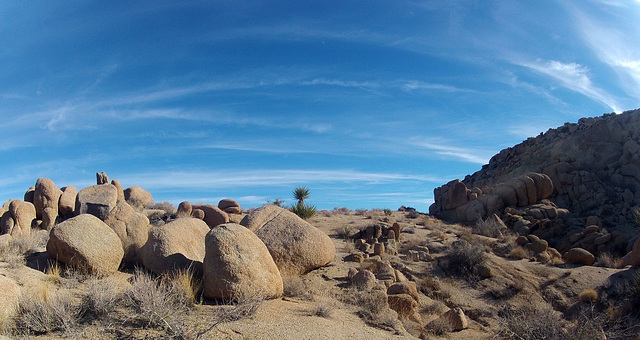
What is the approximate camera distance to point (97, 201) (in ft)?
50.7

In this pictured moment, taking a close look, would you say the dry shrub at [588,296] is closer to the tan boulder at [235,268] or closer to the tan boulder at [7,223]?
the tan boulder at [235,268]

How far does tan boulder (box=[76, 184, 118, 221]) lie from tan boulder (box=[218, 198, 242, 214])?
6.61 meters

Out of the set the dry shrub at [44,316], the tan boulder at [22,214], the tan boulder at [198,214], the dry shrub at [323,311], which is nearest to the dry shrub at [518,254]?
the dry shrub at [323,311]

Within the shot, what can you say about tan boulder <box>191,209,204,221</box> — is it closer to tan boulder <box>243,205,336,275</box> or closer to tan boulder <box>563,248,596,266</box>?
tan boulder <box>243,205,336,275</box>

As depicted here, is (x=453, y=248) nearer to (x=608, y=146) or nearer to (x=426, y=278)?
(x=426, y=278)

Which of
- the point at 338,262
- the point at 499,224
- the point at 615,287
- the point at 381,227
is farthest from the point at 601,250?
the point at 338,262

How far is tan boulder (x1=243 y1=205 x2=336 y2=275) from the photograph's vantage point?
446 inches

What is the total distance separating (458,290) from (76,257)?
11.7 m

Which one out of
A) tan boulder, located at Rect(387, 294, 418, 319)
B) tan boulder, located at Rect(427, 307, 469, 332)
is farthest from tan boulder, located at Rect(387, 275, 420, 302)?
tan boulder, located at Rect(427, 307, 469, 332)

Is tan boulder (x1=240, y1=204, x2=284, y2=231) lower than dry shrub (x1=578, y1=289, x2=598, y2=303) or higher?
higher

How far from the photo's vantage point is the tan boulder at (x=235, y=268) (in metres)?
8.08

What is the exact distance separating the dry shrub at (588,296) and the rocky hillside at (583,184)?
40.8ft

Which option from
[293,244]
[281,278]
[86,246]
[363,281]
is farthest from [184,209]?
[281,278]

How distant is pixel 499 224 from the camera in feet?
83.5
